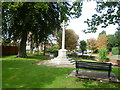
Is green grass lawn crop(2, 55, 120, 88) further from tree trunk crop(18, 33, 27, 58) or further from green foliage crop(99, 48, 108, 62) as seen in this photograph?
green foliage crop(99, 48, 108, 62)

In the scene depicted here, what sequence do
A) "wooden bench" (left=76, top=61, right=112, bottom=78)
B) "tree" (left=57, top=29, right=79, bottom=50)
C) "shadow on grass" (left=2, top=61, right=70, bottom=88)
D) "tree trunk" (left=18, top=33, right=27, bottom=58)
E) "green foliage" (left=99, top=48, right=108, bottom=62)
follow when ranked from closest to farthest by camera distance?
1. "shadow on grass" (left=2, top=61, right=70, bottom=88)
2. "wooden bench" (left=76, top=61, right=112, bottom=78)
3. "green foliage" (left=99, top=48, right=108, bottom=62)
4. "tree trunk" (left=18, top=33, right=27, bottom=58)
5. "tree" (left=57, top=29, right=79, bottom=50)

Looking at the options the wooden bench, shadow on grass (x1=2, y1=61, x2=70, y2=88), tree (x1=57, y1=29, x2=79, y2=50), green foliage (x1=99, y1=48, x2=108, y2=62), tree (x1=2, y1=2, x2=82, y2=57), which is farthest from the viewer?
tree (x1=57, y1=29, x2=79, y2=50)

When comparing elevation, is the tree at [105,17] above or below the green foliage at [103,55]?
above

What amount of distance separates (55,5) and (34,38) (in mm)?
6206

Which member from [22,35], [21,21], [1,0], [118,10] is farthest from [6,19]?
[118,10]

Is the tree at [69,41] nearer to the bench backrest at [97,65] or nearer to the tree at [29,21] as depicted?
the tree at [29,21]

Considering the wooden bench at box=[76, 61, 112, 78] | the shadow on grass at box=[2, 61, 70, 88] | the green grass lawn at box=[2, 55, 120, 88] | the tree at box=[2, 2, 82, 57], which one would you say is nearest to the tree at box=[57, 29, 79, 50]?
the tree at box=[2, 2, 82, 57]

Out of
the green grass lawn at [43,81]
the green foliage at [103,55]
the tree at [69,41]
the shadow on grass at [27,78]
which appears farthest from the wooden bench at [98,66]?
the tree at [69,41]

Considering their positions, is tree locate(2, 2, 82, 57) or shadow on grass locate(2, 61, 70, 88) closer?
shadow on grass locate(2, 61, 70, 88)

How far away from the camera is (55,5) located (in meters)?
16.4

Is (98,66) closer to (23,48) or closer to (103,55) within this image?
(103,55)

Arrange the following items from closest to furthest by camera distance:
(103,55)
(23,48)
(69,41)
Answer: (103,55), (23,48), (69,41)

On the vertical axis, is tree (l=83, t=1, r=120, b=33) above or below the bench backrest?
above

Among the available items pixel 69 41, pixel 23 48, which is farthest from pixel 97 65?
pixel 69 41
